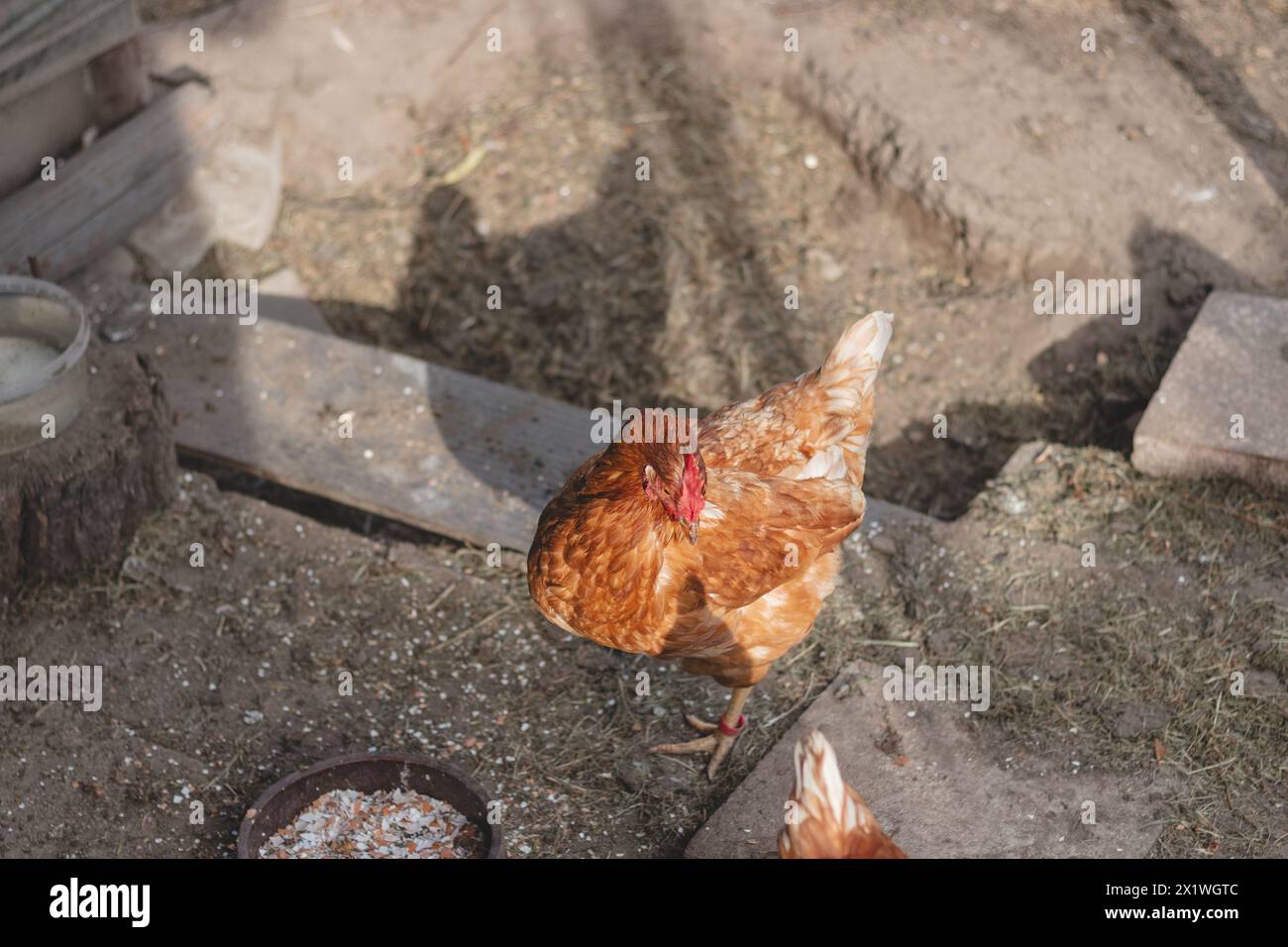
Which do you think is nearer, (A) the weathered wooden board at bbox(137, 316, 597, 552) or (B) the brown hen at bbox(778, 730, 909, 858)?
(B) the brown hen at bbox(778, 730, 909, 858)

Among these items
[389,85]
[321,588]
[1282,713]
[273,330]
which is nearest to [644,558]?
[321,588]

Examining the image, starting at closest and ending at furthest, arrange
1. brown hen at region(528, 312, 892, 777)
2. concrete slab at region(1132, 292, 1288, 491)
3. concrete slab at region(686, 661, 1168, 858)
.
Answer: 1. brown hen at region(528, 312, 892, 777)
2. concrete slab at region(686, 661, 1168, 858)
3. concrete slab at region(1132, 292, 1288, 491)

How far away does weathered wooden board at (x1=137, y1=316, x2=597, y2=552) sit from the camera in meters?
4.73

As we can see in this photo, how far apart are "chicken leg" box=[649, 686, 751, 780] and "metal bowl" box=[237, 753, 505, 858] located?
0.81m

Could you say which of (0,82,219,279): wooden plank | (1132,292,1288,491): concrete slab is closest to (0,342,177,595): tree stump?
(0,82,219,279): wooden plank

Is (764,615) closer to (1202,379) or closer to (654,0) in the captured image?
(1202,379)

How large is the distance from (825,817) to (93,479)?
2777 mm

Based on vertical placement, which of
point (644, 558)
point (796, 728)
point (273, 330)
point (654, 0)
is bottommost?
point (796, 728)

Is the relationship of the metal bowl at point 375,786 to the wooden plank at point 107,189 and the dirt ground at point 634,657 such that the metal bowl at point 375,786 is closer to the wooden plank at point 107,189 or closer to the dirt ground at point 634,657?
the dirt ground at point 634,657

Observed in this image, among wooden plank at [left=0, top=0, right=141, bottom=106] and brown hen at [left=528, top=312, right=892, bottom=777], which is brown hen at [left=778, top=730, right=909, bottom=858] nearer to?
brown hen at [left=528, top=312, right=892, bottom=777]

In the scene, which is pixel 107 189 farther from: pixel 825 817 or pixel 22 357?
pixel 825 817

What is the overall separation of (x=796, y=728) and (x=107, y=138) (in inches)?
167

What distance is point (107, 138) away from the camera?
5562 mm

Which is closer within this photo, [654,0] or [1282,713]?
[1282,713]
